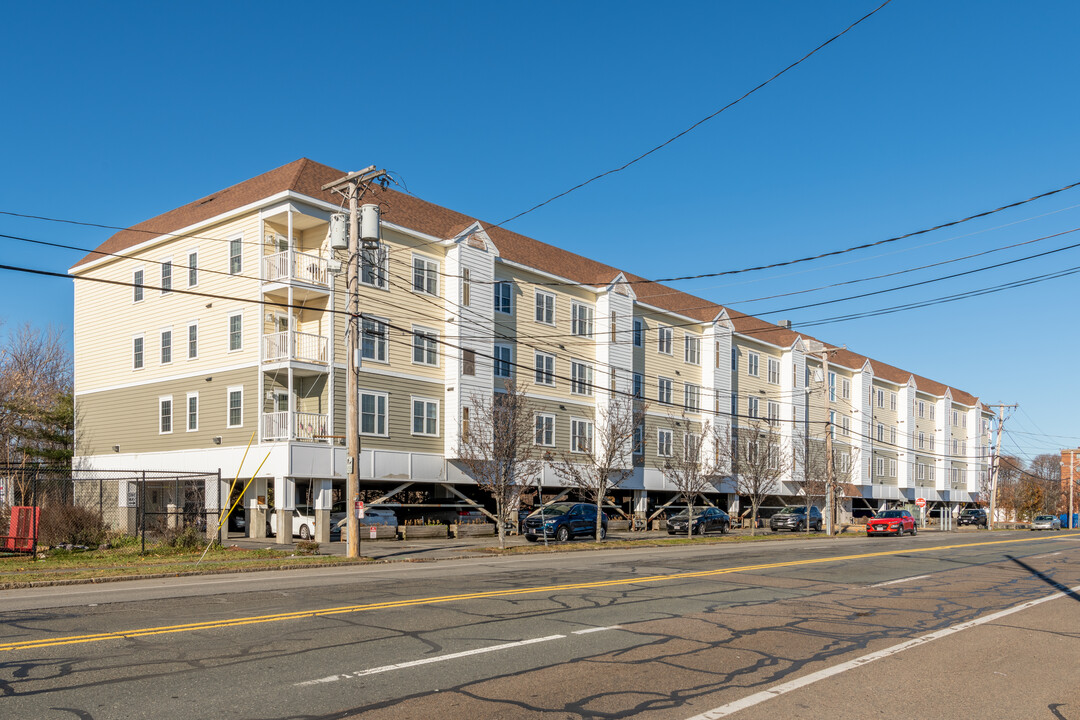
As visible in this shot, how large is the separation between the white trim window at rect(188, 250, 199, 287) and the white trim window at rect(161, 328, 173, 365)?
248cm

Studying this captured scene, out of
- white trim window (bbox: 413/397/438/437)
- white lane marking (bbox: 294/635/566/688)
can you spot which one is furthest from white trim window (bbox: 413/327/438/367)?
white lane marking (bbox: 294/635/566/688)

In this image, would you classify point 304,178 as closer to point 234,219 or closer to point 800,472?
point 234,219

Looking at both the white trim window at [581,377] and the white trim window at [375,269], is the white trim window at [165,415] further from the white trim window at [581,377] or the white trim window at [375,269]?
the white trim window at [581,377]

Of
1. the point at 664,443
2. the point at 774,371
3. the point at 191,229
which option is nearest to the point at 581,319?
the point at 664,443

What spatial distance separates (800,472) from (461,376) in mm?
33080

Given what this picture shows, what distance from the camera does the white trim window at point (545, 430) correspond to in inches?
1673

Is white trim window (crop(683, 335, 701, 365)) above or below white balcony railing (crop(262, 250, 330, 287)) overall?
below

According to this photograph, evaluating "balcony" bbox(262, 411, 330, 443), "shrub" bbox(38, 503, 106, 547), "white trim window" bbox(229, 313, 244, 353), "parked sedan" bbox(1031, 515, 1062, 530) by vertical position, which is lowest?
"parked sedan" bbox(1031, 515, 1062, 530)

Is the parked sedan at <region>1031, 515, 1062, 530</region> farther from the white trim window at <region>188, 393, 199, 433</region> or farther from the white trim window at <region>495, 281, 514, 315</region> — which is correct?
the white trim window at <region>188, 393, 199, 433</region>

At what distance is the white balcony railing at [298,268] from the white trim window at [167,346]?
7.13 meters

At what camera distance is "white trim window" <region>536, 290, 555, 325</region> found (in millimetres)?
43406

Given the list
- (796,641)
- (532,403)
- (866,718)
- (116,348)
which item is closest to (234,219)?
(116,348)

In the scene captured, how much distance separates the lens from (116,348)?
40.0 metres

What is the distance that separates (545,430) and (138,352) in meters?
18.6
